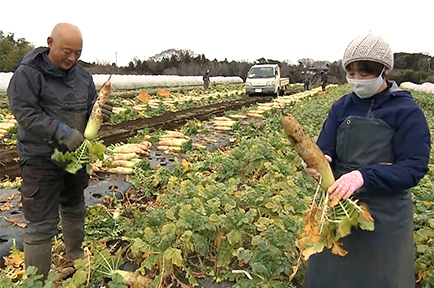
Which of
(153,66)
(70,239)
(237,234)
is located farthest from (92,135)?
(153,66)

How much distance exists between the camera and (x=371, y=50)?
1.85 m

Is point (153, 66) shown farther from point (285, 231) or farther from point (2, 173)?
point (285, 231)

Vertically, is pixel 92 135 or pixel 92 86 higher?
pixel 92 86

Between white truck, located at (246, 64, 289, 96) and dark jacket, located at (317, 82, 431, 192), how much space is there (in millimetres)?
20677

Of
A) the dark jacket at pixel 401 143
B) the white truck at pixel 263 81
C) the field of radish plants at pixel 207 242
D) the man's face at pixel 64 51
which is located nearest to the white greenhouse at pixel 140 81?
the white truck at pixel 263 81

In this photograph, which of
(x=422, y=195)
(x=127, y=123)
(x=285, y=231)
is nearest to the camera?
(x=285, y=231)

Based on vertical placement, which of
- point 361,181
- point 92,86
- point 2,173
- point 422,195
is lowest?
point 2,173

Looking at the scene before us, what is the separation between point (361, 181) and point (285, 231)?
1015mm

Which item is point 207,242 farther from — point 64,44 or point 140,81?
point 140,81

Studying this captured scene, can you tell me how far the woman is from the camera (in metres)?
1.83

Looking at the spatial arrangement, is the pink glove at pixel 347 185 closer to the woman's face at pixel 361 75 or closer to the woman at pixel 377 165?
the woman at pixel 377 165

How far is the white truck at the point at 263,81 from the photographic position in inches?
883

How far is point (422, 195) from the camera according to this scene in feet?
12.3

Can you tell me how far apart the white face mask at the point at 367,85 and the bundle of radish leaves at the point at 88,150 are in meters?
1.69
